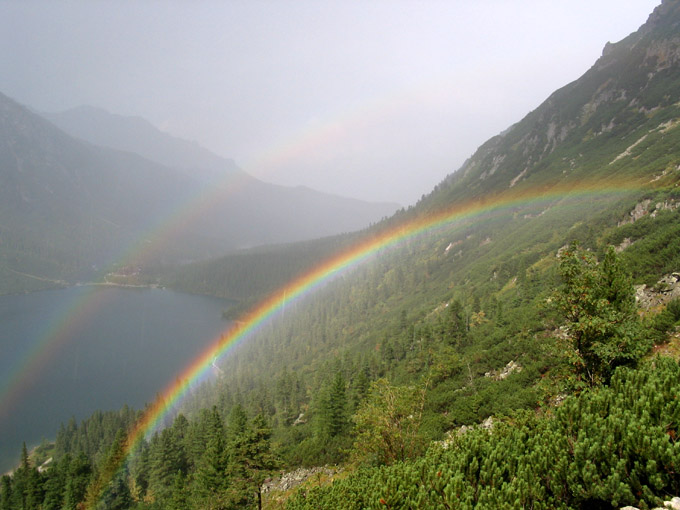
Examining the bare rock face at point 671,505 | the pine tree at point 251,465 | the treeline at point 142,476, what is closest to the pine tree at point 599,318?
the bare rock face at point 671,505

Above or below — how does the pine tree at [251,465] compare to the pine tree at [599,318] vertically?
below

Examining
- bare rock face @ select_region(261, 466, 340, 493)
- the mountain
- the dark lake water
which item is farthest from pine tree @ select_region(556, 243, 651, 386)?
the dark lake water

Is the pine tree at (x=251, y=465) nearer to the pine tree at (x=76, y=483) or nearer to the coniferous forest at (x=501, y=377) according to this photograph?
the coniferous forest at (x=501, y=377)

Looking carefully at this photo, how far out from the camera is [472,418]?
2544 centimetres

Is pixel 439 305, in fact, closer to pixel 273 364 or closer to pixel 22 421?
pixel 273 364

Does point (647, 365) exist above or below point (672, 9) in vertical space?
below

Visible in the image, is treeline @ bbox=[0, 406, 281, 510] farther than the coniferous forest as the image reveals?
Yes

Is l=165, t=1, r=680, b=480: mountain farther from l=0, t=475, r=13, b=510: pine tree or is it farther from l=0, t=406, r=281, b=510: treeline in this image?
l=0, t=475, r=13, b=510: pine tree

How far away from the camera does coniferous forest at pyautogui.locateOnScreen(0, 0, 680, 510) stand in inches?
348

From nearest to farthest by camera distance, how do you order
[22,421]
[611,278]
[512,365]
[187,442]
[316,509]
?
[316,509] → [611,278] → [512,365] → [187,442] → [22,421]

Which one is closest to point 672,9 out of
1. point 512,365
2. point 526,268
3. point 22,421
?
point 526,268

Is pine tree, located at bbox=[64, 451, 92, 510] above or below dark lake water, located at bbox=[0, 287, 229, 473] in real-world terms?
below

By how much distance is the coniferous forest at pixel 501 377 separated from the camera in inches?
348

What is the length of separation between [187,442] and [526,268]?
7664 cm
